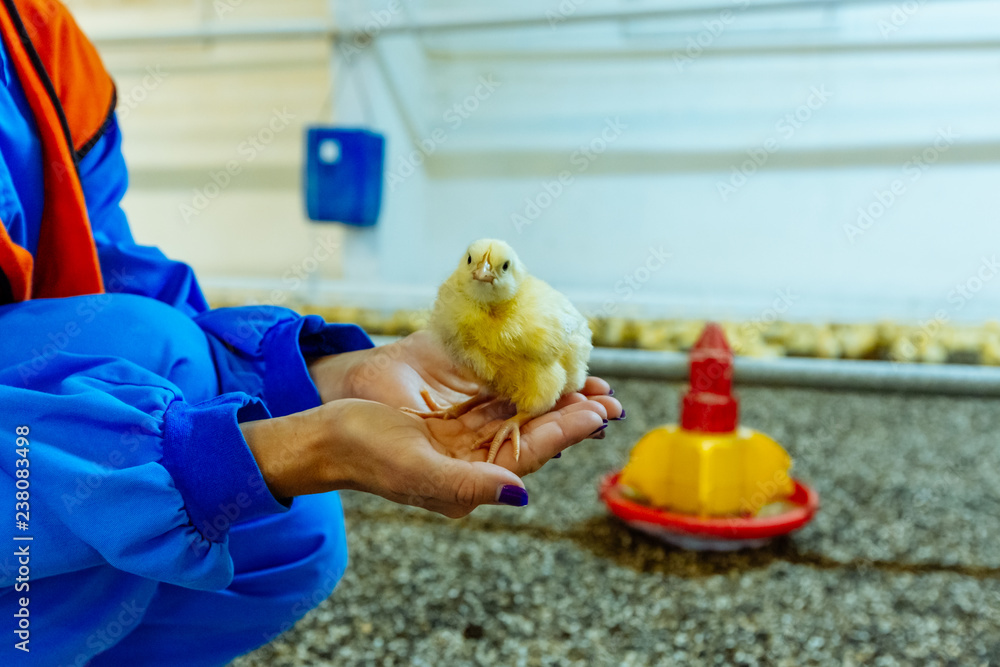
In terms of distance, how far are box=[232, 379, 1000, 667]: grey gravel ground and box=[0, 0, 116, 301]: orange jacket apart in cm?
60

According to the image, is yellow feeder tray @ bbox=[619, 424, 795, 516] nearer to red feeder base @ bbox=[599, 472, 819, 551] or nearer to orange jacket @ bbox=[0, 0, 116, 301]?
red feeder base @ bbox=[599, 472, 819, 551]

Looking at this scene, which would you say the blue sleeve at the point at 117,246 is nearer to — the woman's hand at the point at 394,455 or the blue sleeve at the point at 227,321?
the blue sleeve at the point at 227,321

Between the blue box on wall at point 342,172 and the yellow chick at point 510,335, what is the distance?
173 centimetres

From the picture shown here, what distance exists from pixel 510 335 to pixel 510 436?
0.09 metres

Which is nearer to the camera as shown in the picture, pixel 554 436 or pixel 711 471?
pixel 554 436

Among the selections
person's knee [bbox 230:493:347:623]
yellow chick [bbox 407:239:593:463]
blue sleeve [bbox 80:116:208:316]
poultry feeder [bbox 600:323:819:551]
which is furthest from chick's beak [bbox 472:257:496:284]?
poultry feeder [bbox 600:323:819:551]

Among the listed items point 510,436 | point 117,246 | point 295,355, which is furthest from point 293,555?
point 117,246

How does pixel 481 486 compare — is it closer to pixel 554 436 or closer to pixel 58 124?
pixel 554 436

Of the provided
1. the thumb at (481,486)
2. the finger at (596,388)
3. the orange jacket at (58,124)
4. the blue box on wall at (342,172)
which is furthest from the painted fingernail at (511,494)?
the blue box on wall at (342,172)

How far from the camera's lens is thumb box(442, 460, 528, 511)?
1.87 feet

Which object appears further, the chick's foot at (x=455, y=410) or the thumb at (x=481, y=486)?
the chick's foot at (x=455, y=410)

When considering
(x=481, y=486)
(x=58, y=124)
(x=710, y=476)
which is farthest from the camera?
(x=710, y=476)

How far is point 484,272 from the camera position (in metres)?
0.65

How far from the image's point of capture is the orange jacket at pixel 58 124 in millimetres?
808
